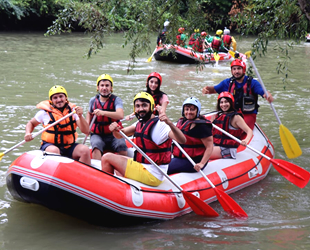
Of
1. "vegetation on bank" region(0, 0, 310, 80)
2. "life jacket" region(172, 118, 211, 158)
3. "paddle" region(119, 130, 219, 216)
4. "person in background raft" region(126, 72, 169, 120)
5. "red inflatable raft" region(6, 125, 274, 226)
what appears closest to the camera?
"red inflatable raft" region(6, 125, 274, 226)

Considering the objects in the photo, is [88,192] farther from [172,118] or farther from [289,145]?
[172,118]

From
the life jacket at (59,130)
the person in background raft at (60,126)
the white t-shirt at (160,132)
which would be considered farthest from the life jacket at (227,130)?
the life jacket at (59,130)

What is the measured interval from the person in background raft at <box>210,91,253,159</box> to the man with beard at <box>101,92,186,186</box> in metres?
1.27

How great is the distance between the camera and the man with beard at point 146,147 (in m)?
4.26

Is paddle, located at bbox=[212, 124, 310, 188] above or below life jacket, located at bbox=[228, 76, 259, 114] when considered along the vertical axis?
below

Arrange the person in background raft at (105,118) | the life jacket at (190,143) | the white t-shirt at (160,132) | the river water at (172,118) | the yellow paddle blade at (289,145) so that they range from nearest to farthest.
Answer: the river water at (172,118) < the white t-shirt at (160,132) < the life jacket at (190,143) < the person in background raft at (105,118) < the yellow paddle blade at (289,145)

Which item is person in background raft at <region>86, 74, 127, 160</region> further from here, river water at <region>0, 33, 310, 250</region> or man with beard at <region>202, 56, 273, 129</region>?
man with beard at <region>202, 56, 273, 129</region>

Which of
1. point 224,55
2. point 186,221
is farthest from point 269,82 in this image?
point 186,221

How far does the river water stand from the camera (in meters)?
4.11

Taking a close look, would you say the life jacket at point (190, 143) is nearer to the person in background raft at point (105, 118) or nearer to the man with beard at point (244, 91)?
the person in background raft at point (105, 118)

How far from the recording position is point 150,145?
4.32 metres

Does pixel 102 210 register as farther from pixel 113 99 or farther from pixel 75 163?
pixel 113 99

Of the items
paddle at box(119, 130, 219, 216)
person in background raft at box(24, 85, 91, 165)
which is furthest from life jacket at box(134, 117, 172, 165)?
person in background raft at box(24, 85, 91, 165)

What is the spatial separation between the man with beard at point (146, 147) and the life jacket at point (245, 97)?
1.96 meters
